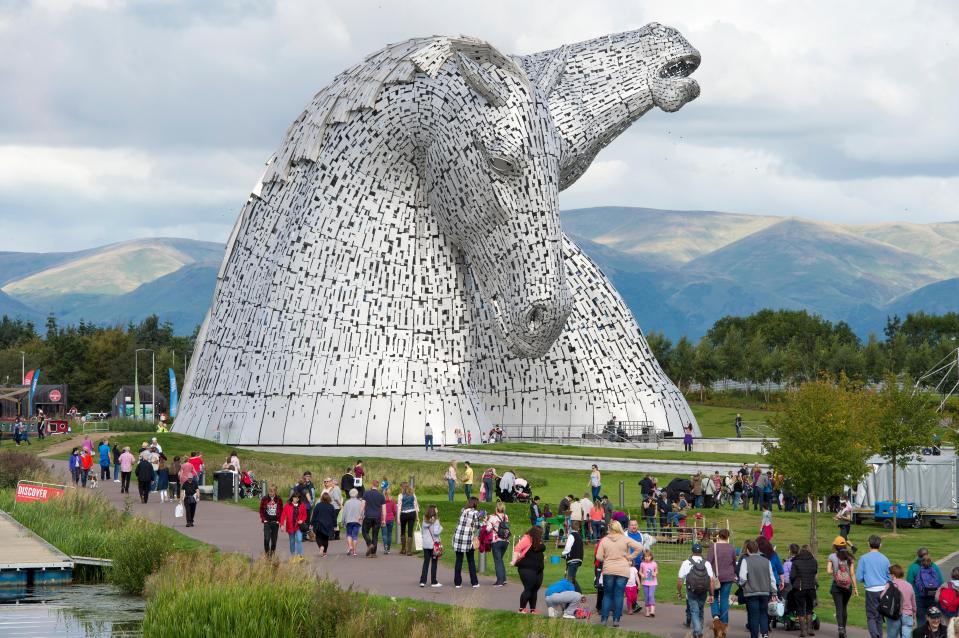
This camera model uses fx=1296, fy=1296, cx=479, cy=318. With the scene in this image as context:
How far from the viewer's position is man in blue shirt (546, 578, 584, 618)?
661 inches

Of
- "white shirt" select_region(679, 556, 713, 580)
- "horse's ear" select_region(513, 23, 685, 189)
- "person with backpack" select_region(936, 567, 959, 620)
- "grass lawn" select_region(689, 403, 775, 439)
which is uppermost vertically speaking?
"horse's ear" select_region(513, 23, 685, 189)

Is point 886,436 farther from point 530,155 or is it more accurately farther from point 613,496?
point 530,155

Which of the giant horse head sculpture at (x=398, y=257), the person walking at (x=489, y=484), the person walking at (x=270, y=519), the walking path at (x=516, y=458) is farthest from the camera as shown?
the giant horse head sculpture at (x=398, y=257)

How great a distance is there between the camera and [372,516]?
75.4 ft

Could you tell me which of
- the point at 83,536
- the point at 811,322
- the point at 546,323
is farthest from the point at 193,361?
the point at 811,322

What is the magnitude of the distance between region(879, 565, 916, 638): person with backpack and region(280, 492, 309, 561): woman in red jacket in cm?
1039

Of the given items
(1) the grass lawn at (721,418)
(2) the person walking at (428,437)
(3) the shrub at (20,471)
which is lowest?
(3) the shrub at (20,471)

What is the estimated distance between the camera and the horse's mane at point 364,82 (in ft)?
133

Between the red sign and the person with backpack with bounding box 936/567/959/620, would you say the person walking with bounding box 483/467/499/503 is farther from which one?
the person with backpack with bounding box 936/567/959/620

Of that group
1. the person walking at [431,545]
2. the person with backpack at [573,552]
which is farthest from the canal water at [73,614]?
the person with backpack at [573,552]

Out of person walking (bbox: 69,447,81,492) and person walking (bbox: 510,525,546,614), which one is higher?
person walking (bbox: 69,447,81,492)

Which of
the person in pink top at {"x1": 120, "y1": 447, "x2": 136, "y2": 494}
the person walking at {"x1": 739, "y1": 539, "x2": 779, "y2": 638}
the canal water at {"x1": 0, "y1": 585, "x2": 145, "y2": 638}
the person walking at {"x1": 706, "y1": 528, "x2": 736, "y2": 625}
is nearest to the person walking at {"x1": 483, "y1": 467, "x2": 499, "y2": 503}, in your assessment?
the person in pink top at {"x1": 120, "y1": 447, "x2": 136, "y2": 494}

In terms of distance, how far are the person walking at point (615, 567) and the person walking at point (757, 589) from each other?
1.48 meters

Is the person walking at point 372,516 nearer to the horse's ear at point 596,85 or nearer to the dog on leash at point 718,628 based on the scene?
the dog on leash at point 718,628
